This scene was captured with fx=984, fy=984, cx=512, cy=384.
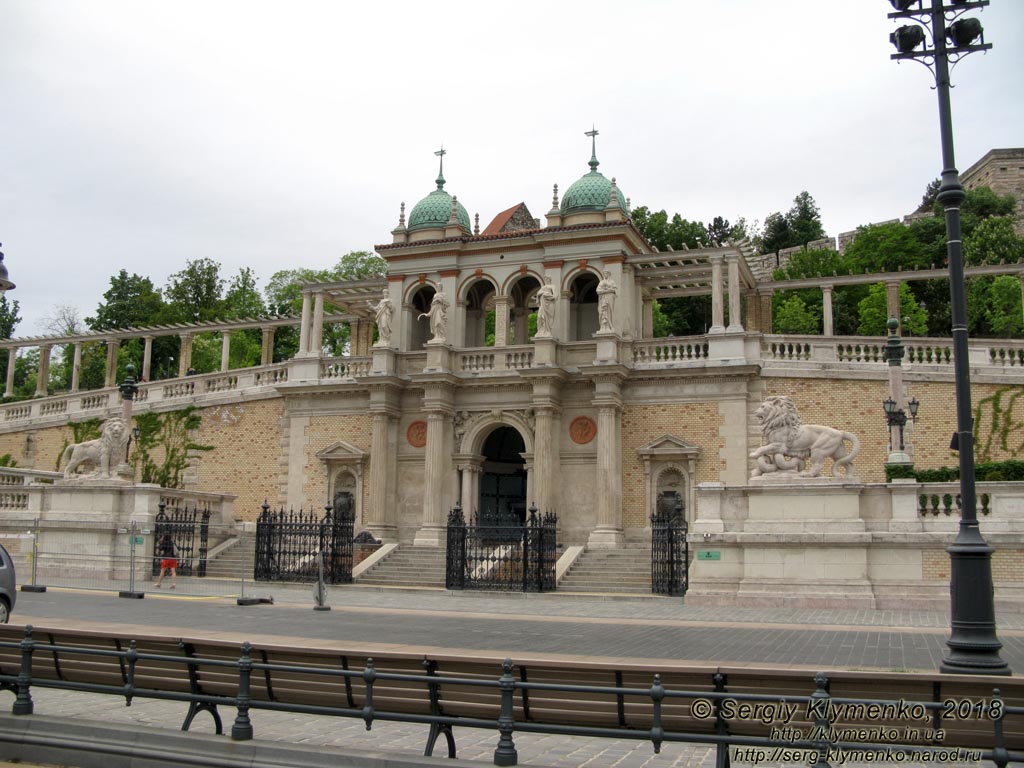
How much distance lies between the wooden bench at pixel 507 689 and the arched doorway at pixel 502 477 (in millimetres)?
24917

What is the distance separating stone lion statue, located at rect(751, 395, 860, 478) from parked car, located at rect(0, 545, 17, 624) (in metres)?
14.2

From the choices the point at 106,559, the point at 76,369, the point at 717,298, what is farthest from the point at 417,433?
the point at 76,369

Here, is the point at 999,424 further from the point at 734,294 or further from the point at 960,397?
the point at 960,397

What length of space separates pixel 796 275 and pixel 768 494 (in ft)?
139

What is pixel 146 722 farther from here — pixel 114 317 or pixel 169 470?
pixel 114 317

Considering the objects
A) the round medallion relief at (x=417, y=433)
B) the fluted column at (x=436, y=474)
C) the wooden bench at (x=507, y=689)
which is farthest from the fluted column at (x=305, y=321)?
the wooden bench at (x=507, y=689)

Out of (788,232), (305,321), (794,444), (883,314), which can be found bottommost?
(794,444)

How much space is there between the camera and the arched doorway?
112 ft

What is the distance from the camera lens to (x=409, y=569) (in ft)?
91.7

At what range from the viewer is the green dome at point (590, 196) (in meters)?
33.2

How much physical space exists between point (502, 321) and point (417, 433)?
4.80 meters

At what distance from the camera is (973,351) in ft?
90.9

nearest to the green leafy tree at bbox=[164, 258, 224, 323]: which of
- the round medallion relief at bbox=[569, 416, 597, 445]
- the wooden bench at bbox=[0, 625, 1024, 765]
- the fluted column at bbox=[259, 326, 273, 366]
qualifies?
the fluted column at bbox=[259, 326, 273, 366]

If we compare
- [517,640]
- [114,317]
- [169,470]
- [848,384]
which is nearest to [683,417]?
[848,384]
